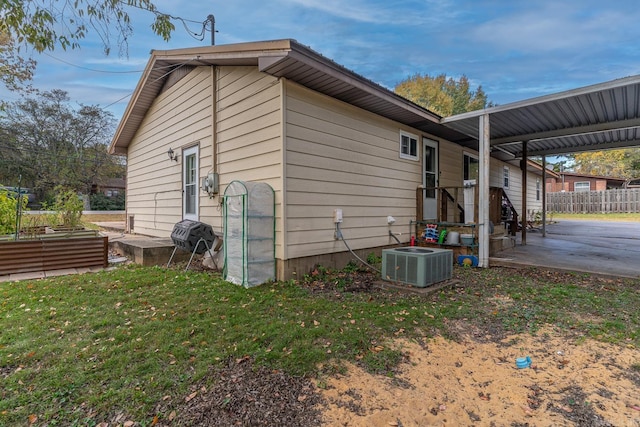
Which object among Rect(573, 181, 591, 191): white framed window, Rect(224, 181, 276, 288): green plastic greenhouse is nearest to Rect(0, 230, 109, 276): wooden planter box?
Rect(224, 181, 276, 288): green plastic greenhouse

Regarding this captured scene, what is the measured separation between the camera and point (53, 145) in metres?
27.4

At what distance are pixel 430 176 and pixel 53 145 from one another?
32.8 m

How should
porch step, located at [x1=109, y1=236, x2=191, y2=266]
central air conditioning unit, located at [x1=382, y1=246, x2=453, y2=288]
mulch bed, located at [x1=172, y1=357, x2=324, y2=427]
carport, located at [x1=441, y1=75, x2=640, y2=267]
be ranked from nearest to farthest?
mulch bed, located at [x1=172, y1=357, x2=324, y2=427] < central air conditioning unit, located at [x1=382, y1=246, x2=453, y2=288] < carport, located at [x1=441, y1=75, x2=640, y2=267] < porch step, located at [x1=109, y1=236, x2=191, y2=266]

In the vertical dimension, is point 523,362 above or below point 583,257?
below

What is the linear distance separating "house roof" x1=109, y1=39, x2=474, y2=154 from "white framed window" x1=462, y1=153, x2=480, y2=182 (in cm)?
114

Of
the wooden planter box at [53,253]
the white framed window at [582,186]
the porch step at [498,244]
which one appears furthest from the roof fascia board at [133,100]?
the white framed window at [582,186]

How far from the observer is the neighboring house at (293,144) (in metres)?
4.74

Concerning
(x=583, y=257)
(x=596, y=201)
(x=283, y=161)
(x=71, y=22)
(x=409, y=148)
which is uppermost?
(x=71, y=22)

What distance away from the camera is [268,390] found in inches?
81.7

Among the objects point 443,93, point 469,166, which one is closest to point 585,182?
point 443,93

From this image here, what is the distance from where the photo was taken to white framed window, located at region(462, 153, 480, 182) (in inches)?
371

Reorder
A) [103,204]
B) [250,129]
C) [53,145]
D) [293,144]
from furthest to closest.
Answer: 1. [53,145]
2. [103,204]
3. [250,129]
4. [293,144]

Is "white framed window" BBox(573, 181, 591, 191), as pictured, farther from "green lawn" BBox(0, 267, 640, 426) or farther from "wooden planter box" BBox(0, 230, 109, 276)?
"wooden planter box" BBox(0, 230, 109, 276)

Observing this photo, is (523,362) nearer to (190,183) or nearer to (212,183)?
(212,183)
